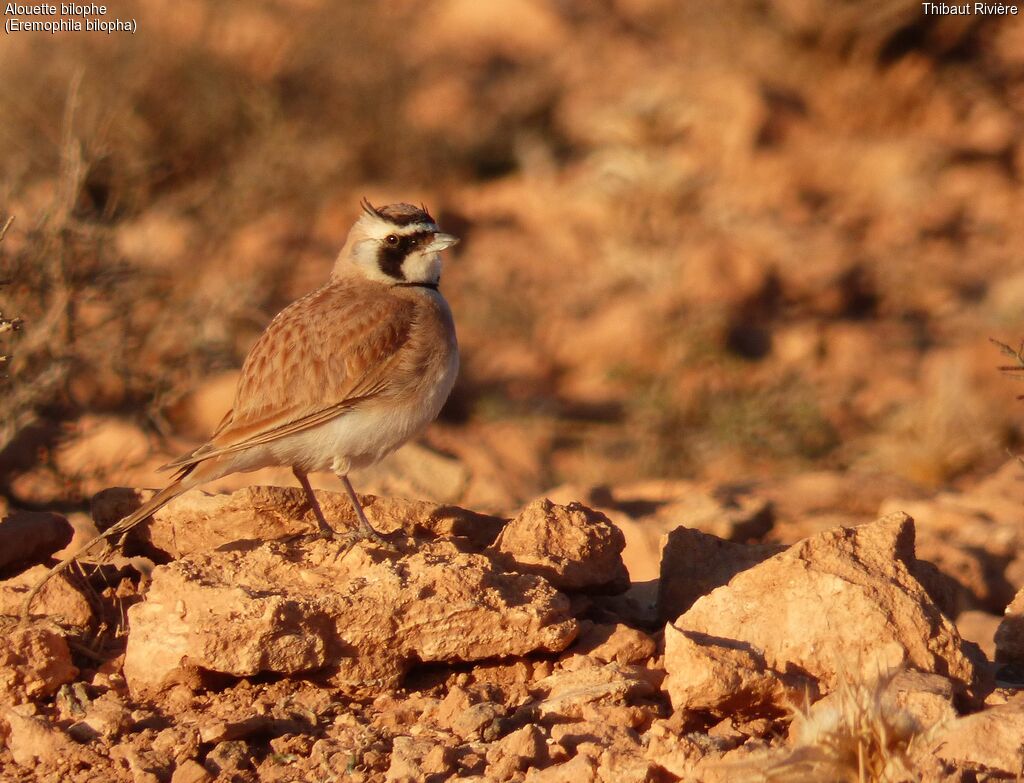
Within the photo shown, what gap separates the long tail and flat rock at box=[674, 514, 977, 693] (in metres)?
1.79

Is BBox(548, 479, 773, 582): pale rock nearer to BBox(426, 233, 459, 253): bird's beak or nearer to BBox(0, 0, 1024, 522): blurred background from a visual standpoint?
BBox(0, 0, 1024, 522): blurred background

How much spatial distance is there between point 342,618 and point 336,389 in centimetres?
131

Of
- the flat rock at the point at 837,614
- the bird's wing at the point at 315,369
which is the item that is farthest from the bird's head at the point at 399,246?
the flat rock at the point at 837,614

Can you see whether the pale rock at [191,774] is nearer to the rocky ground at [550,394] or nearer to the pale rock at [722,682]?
the rocky ground at [550,394]

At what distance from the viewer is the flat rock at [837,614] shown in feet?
12.7

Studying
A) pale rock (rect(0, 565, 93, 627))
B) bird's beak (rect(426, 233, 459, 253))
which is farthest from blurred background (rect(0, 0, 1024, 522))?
pale rock (rect(0, 565, 93, 627))

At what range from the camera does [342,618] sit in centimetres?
406

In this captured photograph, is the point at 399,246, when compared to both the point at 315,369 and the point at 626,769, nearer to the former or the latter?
the point at 315,369

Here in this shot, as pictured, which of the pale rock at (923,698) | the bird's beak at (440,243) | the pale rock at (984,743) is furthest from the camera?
the bird's beak at (440,243)

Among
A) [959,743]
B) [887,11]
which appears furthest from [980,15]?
[959,743]

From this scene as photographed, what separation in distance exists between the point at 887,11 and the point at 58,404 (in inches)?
390

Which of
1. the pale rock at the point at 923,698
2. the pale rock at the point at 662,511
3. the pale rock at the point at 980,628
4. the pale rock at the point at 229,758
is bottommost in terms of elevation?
the pale rock at the point at 662,511

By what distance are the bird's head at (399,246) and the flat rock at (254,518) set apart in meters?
1.11

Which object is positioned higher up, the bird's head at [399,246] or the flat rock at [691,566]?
the bird's head at [399,246]
